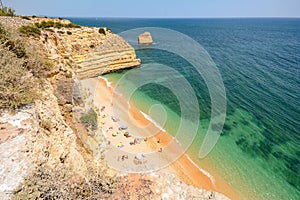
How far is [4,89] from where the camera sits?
5.01 m

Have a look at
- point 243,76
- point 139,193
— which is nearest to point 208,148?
point 139,193

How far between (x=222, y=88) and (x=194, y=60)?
14.1m

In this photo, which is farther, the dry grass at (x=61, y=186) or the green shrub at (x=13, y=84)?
the green shrub at (x=13, y=84)

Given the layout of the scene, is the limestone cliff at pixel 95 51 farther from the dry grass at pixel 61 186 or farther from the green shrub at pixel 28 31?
the dry grass at pixel 61 186

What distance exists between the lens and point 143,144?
51.4 ft

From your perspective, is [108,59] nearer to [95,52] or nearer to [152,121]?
[95,52]

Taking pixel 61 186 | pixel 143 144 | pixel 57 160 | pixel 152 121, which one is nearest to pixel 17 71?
pixel 57 160

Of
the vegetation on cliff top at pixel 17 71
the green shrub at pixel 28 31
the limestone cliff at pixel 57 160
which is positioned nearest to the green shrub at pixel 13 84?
the vegetation on cliff top at pixel 17 71

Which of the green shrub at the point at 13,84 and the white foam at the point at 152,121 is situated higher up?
the green shrub at the point at 13,84

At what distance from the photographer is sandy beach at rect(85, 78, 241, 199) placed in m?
12.9

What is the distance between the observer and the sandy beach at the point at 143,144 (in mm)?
12914

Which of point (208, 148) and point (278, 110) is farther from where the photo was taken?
point (278, 110)

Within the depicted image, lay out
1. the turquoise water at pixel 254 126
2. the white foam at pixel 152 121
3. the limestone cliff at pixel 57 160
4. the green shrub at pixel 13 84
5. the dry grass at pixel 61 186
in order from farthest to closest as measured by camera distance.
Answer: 1. the white foam at pixel 152 121
2. the turquoise water at pixel 254 126
3. the green shrub at pixel 13 84
4. the limestone cliff at pixel 57 160
5. the dry grass at pixel 61 186

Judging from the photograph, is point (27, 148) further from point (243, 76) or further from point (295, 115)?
point (243, 76)
